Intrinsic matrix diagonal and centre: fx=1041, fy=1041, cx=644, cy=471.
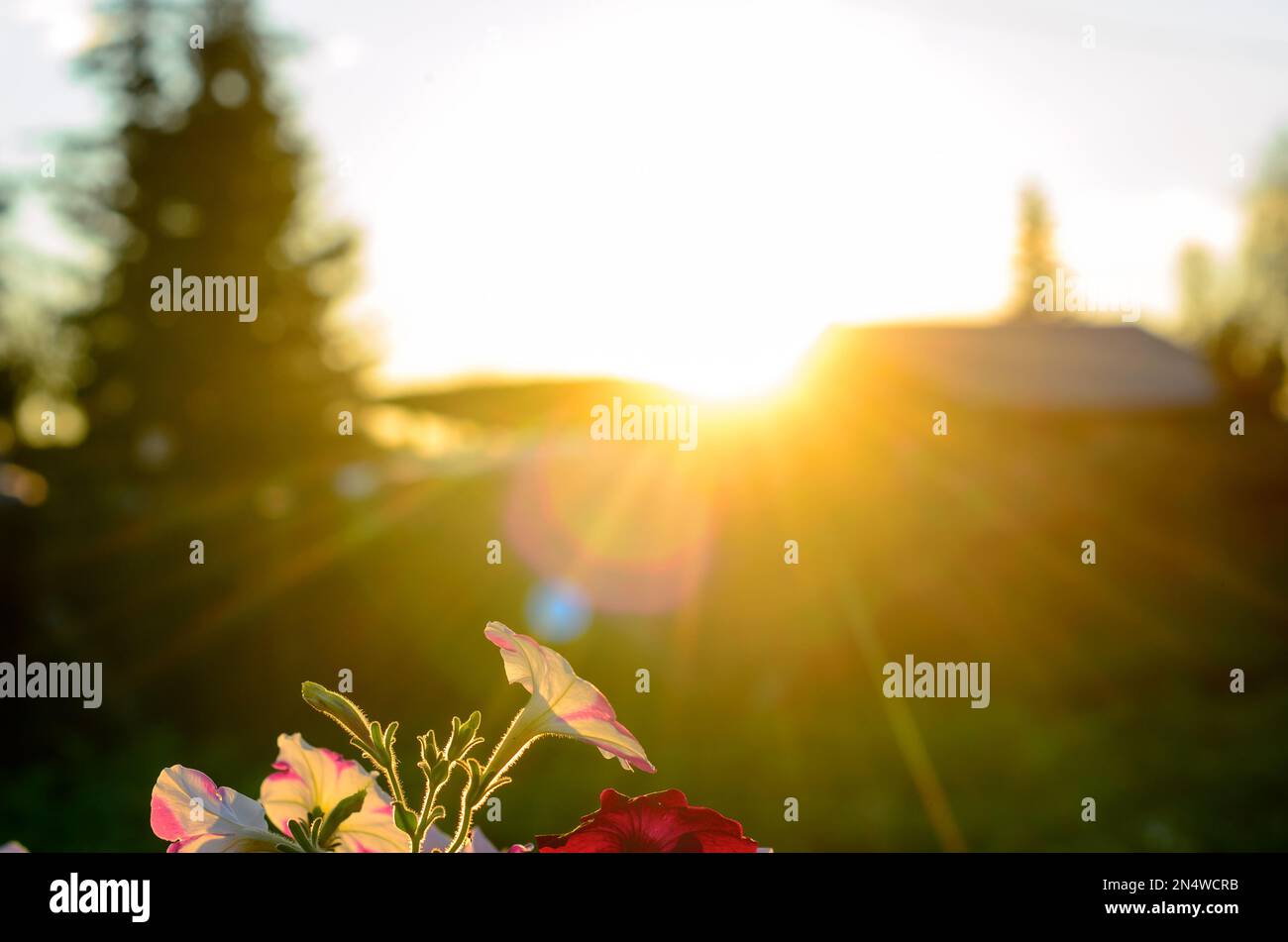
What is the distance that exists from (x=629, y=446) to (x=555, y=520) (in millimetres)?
988

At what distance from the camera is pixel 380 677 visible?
796 cm

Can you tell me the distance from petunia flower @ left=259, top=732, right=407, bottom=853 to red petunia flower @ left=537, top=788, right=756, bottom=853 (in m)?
0.17

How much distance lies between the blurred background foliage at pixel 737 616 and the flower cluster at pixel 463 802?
5.05 meters

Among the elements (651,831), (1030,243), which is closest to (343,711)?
(651,831)

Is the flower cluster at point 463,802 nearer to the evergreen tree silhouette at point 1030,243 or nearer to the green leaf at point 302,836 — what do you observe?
the green leaf at point 302,836

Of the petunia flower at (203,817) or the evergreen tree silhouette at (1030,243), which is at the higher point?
the evergreen tree silhouette at (1030,243)

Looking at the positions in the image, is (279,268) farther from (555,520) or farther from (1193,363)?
(1193,363)

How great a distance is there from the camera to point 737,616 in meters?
7.88

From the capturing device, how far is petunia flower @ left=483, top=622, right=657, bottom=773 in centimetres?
85

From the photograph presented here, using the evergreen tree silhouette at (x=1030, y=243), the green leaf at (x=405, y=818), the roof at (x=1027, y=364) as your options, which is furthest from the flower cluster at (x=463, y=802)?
the evergreen tree silhouette at (x=1030, y=243)

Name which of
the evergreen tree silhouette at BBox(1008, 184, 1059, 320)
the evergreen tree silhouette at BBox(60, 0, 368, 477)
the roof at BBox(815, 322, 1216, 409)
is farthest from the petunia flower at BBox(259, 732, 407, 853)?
the evergreen tree silhouette at BBox(1008, 184, 1059, 320)

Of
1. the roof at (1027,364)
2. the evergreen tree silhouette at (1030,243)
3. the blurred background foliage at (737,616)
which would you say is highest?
the evergreen tree silhouette at (1030,243)

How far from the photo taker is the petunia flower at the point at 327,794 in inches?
35.8
